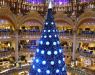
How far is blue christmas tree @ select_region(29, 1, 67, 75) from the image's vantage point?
462 inches

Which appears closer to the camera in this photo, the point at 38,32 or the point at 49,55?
the point at 49,55

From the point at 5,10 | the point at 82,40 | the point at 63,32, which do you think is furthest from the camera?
the point at 63,32

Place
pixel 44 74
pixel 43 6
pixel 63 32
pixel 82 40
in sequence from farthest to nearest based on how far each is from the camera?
1. pixel 43 6
2. pixel 63 32
3. pixel 82 40
4. pixel 44 74

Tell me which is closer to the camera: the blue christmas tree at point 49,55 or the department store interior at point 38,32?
the blue christmas tree at point 49,55

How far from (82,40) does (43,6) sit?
35.5 ft

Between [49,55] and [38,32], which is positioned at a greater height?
[49,55]

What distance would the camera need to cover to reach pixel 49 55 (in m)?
11.8

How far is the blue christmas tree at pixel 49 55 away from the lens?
11.7 meters

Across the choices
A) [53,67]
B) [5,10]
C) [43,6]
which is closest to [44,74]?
[53,67]

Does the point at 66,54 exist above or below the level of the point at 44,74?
below

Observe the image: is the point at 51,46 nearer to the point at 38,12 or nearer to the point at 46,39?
the point at 46,39

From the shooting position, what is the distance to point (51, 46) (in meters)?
11.9

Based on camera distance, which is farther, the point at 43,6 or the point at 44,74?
the point at 43,6

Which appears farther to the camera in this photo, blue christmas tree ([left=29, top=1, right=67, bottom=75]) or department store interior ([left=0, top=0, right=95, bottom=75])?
department store interior ([left=0, top=0, right=95, bottom=75])
